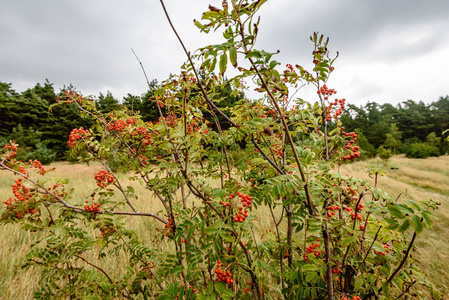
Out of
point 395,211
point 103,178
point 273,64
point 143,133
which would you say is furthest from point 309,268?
point 103,178

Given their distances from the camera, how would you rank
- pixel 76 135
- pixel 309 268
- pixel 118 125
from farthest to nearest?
1. pixel 118 125
2. pixel 76 135
3. pixel 309 268

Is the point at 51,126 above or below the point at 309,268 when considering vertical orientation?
above

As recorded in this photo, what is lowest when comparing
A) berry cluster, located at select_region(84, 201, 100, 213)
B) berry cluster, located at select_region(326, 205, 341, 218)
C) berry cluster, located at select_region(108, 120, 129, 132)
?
berry cluster, located at select_region(84, 201, 100, 213)

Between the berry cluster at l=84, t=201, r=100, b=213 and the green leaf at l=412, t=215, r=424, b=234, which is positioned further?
the berry cluster at l=84, t=201, r=100, b=213

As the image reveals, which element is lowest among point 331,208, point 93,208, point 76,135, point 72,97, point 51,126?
point 93,208

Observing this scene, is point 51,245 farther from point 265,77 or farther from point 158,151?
point 265,77

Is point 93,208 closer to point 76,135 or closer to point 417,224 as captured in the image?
point 76,135

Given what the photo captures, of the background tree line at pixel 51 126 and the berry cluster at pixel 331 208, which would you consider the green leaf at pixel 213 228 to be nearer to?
the berry cluster at pixel 331 208

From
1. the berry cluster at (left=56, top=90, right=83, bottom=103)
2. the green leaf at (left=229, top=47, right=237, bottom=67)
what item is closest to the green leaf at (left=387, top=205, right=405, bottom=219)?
the green leaf at (left=229, top=47, right=237, bottom=67)

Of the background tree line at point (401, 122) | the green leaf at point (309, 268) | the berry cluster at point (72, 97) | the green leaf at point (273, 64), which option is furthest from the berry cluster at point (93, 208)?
the background tree line at point (401, 122)

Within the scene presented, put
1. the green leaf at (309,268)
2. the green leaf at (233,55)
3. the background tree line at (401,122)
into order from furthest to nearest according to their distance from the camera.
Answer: the background tree line at (401,122)
the green leaf at (309,268)
the green leaf at (233,55)

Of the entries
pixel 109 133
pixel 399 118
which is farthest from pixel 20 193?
pixel 399 118

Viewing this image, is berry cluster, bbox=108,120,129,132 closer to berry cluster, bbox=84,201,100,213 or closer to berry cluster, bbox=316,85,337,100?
berry cluster, bbox=84,201,100,213

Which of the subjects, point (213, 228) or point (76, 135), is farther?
point (76, 135)
